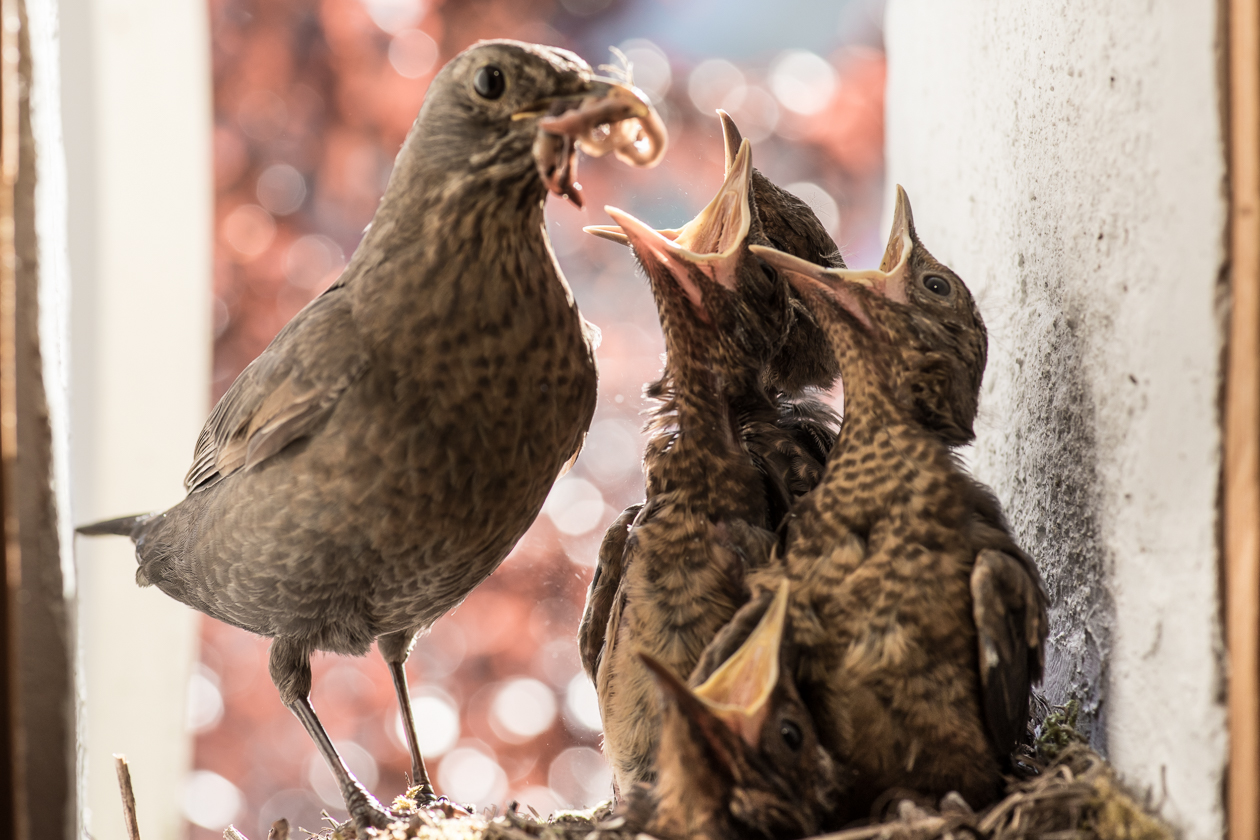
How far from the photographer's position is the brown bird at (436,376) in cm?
157

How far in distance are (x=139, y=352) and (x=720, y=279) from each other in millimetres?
2177

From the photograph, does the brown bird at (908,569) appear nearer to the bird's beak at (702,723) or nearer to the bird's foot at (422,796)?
Result: the bird's beak at (702,723)

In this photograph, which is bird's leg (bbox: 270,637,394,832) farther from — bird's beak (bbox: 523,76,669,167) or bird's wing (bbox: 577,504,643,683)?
bird's beak (bbox: 523,76,669,167)

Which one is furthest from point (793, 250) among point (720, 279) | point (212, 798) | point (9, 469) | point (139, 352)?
point (212, 798)

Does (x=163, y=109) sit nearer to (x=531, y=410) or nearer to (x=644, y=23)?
(x=644, y=23)

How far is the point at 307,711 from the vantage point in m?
2.01

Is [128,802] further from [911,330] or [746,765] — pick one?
[911,330]

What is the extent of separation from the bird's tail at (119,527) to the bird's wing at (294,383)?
0.39 meters

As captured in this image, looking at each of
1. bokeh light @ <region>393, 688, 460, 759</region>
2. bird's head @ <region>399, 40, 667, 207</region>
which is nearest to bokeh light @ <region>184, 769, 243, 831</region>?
bokeh light @ <region>393, 688, 460, 759</region>

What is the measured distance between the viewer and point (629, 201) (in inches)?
118

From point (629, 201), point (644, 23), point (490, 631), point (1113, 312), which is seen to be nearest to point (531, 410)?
point (1113, 312)

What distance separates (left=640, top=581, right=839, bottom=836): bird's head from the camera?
4.58 feet

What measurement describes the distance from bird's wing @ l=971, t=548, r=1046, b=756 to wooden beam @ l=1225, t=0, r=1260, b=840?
1.16ft

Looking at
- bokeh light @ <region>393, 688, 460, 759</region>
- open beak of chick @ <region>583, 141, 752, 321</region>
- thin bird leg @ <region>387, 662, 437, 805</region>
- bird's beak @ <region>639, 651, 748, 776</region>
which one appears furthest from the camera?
bokeh light @ <region>393, 688, 460, 759</region>
